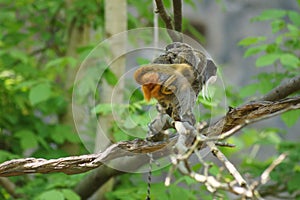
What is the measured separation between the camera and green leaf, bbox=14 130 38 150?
1942 millimetres

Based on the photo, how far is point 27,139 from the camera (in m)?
1.97

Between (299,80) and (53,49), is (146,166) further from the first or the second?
(53,49)

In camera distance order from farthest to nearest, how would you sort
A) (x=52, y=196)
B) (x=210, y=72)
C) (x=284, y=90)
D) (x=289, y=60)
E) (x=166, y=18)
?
(x=289, y=60), (x=52, y=196), (x=284, y=90), (x=166, y=18), (x=210, y=72)

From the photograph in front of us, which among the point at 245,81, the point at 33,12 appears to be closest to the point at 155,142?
the point at 33,12

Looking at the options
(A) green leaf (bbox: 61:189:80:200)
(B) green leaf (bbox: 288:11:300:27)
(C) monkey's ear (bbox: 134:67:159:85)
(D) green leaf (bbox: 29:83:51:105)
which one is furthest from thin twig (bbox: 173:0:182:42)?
(B) green leaf (bbox: 288:11:300:27)

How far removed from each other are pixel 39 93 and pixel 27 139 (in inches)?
6.4

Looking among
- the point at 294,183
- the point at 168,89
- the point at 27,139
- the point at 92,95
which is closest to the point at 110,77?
the point at 92,95

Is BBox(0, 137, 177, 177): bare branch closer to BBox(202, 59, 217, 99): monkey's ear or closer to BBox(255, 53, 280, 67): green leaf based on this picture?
BBox(202, 59, 217, 99): monkey's ear

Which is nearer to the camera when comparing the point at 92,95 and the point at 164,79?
the point at 164,79

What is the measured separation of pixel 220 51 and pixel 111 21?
11.6 feet

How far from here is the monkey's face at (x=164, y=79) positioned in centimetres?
87

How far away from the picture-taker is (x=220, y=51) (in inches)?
217

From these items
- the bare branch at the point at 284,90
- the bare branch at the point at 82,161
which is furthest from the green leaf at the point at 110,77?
the bare branch at the point at 82,161

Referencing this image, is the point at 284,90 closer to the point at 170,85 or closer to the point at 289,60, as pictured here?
the point at 289,60
